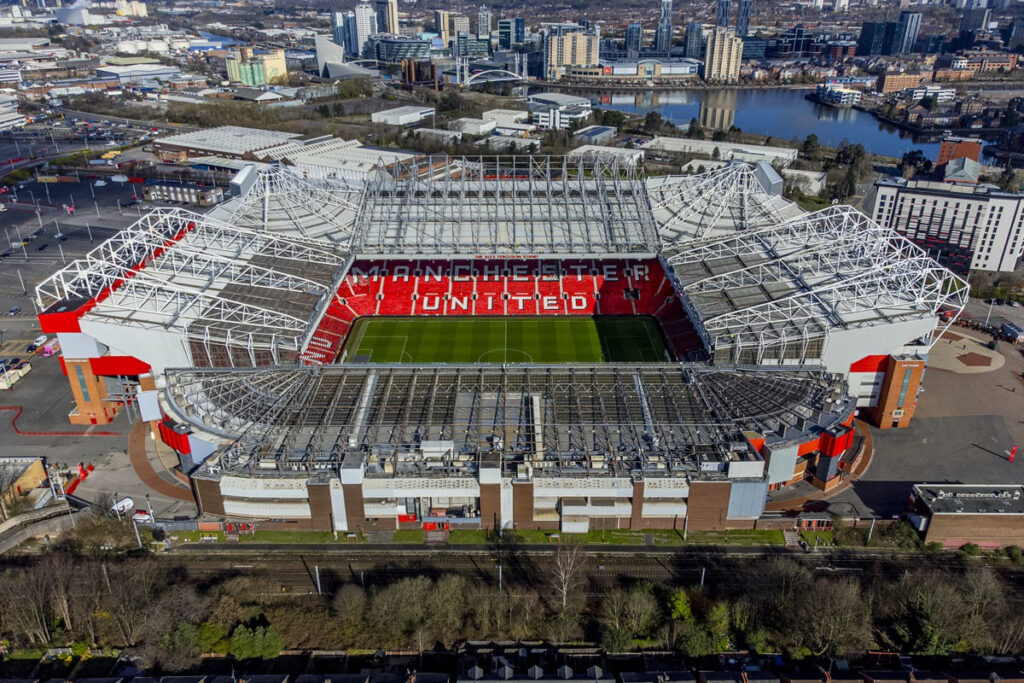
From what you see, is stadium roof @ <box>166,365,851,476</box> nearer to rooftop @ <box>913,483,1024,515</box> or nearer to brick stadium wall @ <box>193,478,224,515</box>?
brick stadium wall @ <box>193,478,224,515</box>

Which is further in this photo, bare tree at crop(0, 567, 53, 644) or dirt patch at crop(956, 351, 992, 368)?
dirt patch at crop(956, 351, 992, 368)

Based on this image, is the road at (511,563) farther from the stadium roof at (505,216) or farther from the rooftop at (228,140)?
the rooftop at (228,140)

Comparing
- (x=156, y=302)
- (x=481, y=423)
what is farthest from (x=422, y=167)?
(x=481, y=423)

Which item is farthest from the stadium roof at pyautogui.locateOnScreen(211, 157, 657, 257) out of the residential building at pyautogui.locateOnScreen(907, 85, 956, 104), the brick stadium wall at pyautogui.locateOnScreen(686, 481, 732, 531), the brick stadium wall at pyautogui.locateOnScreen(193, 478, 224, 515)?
the residential building at pyautogui.locateOnScreen(907, 85, 956, 104)

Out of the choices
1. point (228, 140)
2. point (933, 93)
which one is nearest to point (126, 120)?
point (228, 140)

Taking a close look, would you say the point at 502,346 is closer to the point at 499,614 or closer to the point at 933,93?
the point at 499,614

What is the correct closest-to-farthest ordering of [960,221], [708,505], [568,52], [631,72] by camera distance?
[708,505] → [960,221] → [631,72] → [568,52]
